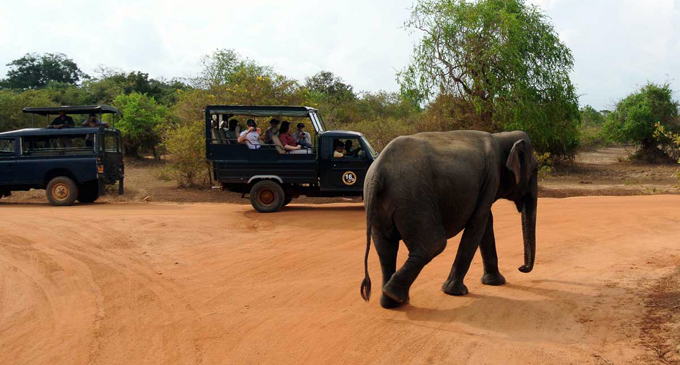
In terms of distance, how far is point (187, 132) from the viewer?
21.2m

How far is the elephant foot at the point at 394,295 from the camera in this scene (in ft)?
22.7

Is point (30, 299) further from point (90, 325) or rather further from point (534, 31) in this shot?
point (534, 31)

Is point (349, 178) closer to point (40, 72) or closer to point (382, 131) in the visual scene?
point (382, 131)

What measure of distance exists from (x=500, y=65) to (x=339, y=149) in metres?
10.9

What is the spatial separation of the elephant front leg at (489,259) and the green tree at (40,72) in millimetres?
56627

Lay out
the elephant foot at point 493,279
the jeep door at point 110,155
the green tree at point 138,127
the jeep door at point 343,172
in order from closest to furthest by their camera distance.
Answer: the elephant foot at point 493,279, the jeep door at point 343,172, the jeep door at point 110,155, the green tree at point 138,127

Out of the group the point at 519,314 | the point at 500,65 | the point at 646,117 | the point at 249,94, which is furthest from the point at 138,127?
the point at 519,314

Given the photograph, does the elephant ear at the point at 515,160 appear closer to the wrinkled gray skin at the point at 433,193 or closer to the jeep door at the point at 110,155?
the wrinkled gray skin at the point at 433,193

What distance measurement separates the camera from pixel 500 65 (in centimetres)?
2364

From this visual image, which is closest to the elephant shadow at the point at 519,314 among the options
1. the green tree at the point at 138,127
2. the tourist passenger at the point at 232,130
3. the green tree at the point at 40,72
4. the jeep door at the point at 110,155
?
the tourist passenger at the point at 232,130

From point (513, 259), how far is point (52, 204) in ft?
41.5

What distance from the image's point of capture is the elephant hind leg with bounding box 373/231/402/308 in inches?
282

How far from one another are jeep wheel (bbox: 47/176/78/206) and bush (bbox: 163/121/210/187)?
453 cm

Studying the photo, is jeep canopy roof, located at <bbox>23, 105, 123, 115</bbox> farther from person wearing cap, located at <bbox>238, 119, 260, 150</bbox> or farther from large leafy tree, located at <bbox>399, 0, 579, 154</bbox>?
large leafy tree, located at <bbox>399, 0, 579, 154</bbox>
